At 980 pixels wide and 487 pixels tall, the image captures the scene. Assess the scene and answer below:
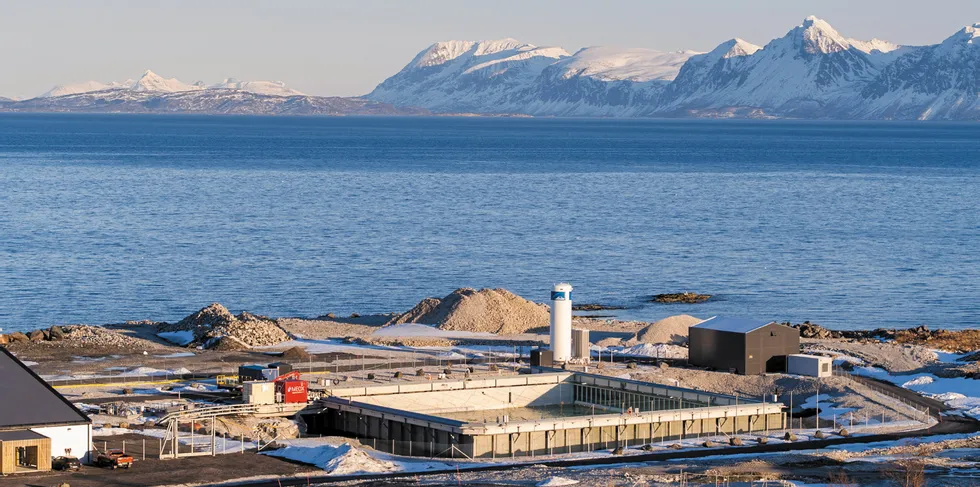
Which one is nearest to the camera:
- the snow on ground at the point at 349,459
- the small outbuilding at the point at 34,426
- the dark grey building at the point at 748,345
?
the small outbuilding at the point at 34,426

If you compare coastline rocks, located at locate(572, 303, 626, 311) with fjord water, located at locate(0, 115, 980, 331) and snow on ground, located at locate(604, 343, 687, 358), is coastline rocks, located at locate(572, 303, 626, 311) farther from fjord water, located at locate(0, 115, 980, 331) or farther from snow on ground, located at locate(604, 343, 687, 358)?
snow on ground, located at locate(604, 343, 687, 358)

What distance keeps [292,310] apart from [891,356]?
1534 inches

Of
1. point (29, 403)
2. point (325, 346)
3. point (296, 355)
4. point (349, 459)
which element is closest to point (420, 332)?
point (325, 346)

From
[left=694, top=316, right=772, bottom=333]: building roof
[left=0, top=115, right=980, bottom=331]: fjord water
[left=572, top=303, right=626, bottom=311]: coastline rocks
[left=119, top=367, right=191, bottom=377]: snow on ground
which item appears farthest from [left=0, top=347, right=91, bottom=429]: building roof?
[left=572, top=303, right=626, bottom=311]: coastline rocks

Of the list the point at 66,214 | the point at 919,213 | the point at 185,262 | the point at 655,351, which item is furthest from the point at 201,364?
the point at 919,213

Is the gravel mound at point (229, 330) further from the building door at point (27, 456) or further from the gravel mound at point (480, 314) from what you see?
the building door at point (27, 456)

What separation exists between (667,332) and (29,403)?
36849 millimetres

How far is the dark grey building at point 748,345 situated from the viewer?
66812 millimetres

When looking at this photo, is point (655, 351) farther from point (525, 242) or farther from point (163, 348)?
point (525, 242)

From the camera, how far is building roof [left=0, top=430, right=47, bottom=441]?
149ft

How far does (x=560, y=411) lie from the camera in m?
64.8

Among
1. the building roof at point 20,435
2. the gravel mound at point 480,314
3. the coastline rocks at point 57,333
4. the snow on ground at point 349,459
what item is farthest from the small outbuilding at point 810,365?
the coastline rocks at point 57,333

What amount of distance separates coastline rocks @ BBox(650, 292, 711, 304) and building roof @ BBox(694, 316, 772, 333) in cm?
2899

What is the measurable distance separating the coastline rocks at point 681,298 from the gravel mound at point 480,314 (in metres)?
16.5
